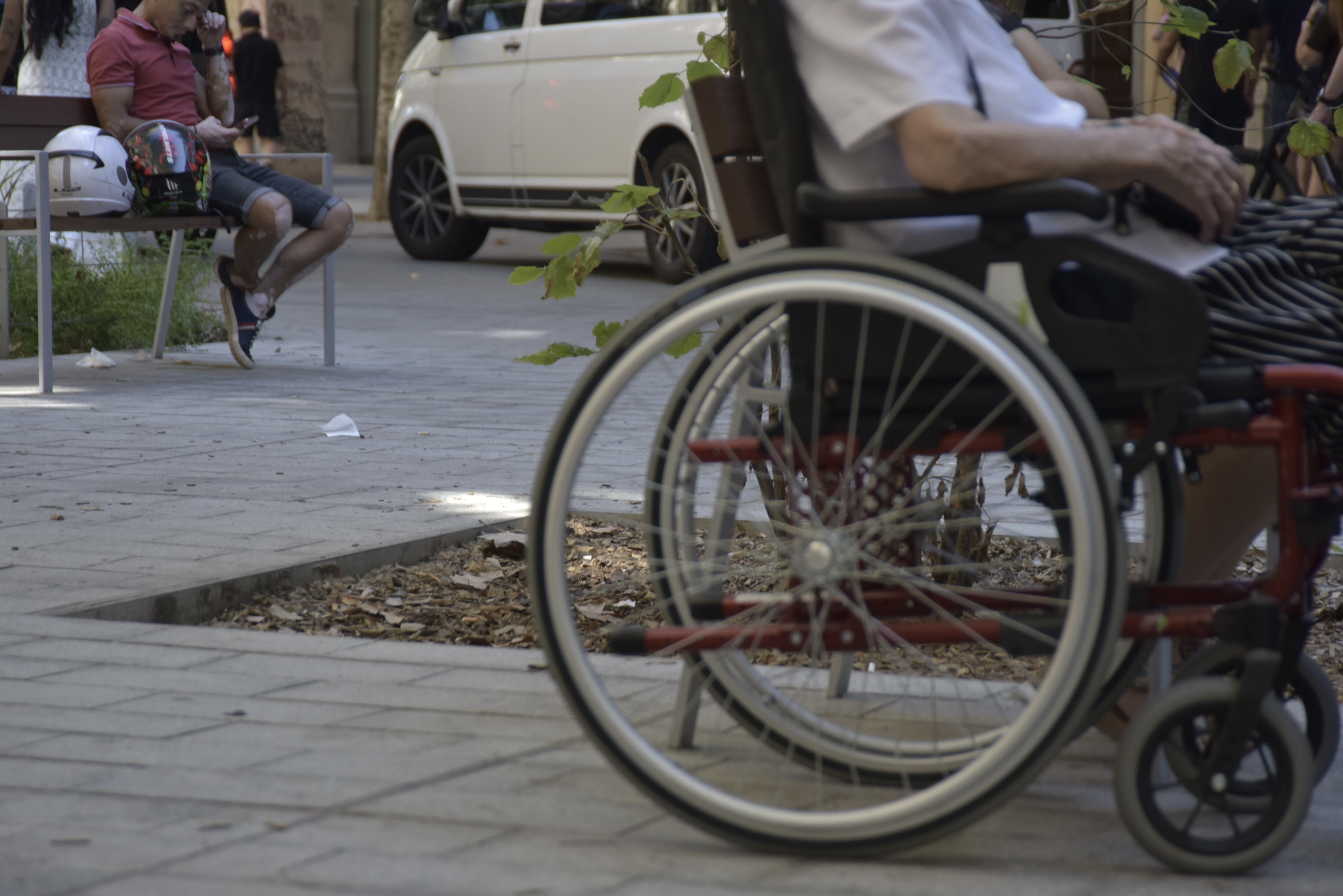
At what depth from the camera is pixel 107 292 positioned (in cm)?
801

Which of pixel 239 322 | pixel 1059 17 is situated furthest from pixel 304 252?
pixel 1059 17

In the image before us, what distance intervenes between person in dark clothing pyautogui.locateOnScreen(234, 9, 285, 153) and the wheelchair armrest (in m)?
19.3

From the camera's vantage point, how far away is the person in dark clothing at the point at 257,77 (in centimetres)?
2050

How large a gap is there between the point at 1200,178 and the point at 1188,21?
1.32 m

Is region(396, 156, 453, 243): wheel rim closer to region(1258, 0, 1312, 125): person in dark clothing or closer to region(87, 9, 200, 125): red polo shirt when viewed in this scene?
region(87, 9, 200, 125): red polo shirt

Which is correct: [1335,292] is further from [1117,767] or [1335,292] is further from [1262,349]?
[1117,767]

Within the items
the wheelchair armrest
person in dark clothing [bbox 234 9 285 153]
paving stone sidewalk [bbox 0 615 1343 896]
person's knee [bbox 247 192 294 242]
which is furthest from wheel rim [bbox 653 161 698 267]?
person in dark clothing [bbox 234 9 285 153]

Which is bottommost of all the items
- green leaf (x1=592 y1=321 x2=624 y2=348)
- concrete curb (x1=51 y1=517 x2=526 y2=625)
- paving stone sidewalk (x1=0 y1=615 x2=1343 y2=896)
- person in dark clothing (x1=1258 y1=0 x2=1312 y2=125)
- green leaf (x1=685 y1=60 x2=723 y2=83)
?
concrete curb (x1=51 y1=517 x2=526 y2=625)

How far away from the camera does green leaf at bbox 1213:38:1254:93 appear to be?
3.42 metres

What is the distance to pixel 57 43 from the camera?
364 inches

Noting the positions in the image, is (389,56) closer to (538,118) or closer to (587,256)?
(538,118)

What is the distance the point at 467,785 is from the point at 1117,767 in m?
0.86

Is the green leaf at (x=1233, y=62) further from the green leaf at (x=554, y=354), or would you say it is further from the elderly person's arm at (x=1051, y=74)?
the green leaf at (x=554, y=354)

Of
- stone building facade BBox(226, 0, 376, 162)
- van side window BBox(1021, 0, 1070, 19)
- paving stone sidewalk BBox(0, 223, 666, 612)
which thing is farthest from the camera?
stone building facade BBox(226, 0, 376, 162)
